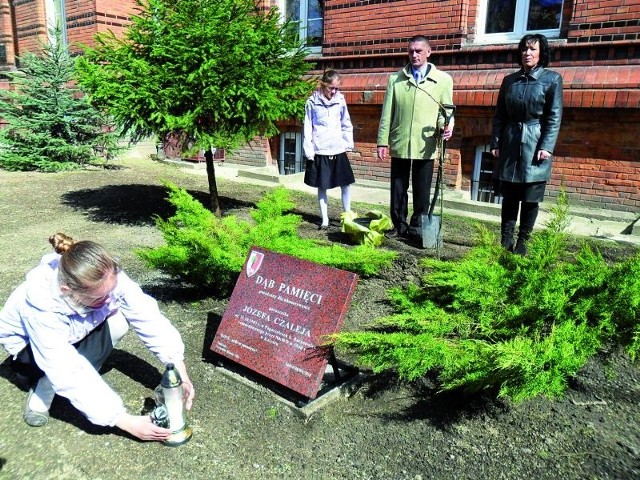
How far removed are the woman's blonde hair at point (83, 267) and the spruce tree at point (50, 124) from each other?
30.4 feet

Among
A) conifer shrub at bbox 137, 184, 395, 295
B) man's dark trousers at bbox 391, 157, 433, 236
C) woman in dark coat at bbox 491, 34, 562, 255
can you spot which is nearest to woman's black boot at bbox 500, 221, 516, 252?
woman in dark coat at bbox 491, 34, 562, 255

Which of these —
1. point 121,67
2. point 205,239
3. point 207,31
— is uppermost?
point 207,31

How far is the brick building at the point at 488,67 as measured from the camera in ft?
21.7

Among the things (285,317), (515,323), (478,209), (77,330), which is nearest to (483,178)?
(478,209)

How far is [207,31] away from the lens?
571 cm

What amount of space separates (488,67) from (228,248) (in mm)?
5513

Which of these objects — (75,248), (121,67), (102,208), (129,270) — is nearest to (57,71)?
(102,208)

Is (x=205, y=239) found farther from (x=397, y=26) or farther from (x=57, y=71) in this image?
(x=57, y=71)

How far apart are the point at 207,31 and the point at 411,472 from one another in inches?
195

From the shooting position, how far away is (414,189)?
5.74 metres

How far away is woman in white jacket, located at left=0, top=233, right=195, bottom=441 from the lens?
2209mm

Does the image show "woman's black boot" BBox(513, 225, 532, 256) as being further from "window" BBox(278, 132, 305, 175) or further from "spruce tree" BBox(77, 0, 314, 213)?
"window" BBox(278, 132, 305, 175)

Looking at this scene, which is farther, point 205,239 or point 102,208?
point 102,208

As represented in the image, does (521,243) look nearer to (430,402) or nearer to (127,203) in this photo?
(430,402)
